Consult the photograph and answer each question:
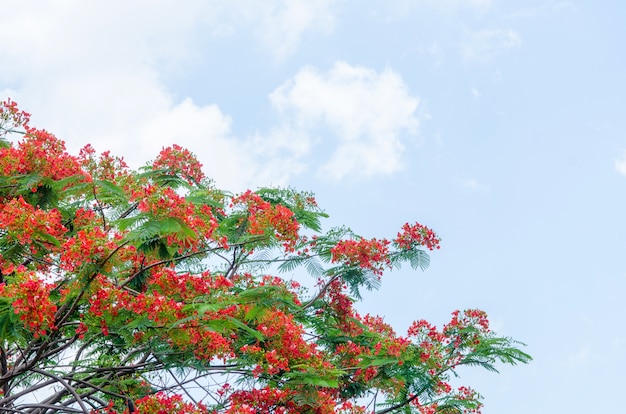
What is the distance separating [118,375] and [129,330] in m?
1.90

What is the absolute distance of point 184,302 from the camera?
291 inches

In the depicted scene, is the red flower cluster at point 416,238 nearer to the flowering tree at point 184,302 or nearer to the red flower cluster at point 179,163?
the flowering tree at point 184,302

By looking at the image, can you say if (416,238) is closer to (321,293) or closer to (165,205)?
(321,293)

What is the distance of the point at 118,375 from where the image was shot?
882 cm

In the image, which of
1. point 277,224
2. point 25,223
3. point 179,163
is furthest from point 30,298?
point 179,163

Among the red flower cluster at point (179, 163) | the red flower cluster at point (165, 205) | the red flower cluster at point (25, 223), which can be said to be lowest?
the red flower cluster at point (165, 205)

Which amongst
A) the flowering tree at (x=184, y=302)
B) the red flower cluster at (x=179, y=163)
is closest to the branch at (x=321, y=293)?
the flowering tree at (x=184, y=302)

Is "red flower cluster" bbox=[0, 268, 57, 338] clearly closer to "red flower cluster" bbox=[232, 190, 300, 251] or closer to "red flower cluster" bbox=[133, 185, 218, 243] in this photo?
"red flower cluster" bbox=[133, 185, 218, 243]

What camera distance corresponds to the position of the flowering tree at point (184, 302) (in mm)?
6570

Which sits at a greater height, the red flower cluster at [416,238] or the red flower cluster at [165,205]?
the red flower cluster at [416,238]

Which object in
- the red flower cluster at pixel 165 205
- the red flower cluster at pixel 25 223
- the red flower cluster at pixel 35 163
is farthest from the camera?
the red flower cluster at pixel 35 163

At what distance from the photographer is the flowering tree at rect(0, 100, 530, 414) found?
657 centimetres

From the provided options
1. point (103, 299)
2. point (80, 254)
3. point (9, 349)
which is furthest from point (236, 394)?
point (9, 349)

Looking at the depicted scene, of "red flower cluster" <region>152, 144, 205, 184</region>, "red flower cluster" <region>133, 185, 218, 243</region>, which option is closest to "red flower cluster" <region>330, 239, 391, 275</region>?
"red flower cluster" <region>152, 144, 205, 184</region>
